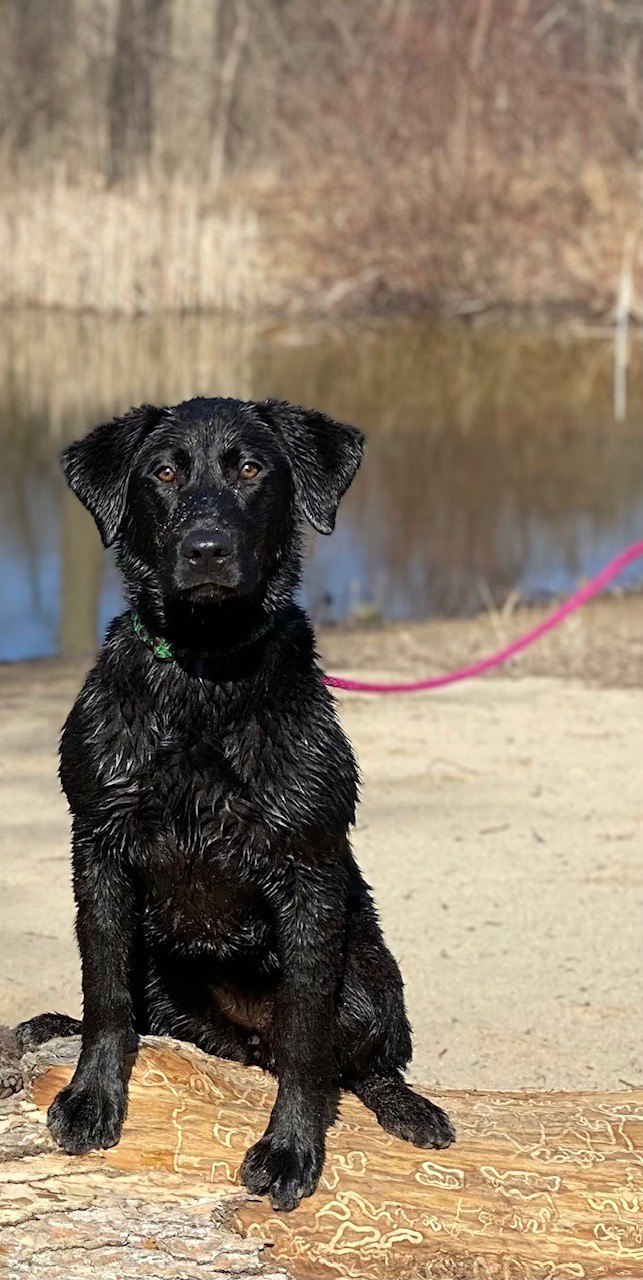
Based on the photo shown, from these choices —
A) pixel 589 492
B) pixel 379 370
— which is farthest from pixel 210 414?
pixel 379 370

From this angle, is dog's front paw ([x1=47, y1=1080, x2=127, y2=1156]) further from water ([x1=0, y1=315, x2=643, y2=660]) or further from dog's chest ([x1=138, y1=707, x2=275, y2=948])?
water ([x1=0, y1=315, x2=643, y2=660])

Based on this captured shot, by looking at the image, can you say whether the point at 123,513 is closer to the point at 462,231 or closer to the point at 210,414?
the point at 210,414

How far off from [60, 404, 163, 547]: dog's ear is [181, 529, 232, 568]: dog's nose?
1.12ft

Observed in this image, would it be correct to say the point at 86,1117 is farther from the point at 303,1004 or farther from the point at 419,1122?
the point at 419,1122

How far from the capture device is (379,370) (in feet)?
68.3

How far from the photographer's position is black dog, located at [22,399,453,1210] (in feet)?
10.8

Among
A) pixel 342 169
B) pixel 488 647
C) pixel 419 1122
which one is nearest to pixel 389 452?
pixel 488 647

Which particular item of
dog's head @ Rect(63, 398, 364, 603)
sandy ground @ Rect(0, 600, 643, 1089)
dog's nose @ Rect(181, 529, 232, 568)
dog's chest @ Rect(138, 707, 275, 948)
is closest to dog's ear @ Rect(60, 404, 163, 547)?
dog's head @ Rect(63, 398, 364, 603)

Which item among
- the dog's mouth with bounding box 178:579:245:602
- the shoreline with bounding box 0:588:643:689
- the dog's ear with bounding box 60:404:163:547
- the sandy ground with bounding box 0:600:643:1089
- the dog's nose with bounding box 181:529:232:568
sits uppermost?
the dog's ear with bounding box 60:404:163:547

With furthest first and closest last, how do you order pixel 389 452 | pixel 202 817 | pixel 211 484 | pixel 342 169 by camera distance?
pixel 342 169 → pixel 389 452 → pixel 211 484 → pixel 202 817

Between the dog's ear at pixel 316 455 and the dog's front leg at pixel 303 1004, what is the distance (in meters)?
0.75

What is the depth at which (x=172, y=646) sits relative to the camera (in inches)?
133

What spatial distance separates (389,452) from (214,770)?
1339 centimetres

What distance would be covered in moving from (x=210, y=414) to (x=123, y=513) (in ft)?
0.89
